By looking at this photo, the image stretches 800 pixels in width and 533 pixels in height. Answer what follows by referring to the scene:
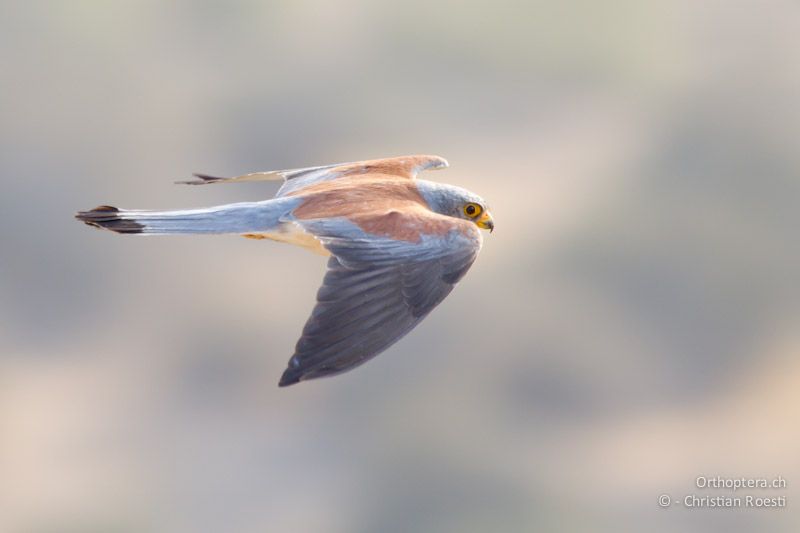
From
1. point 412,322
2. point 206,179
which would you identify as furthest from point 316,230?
point 206,179

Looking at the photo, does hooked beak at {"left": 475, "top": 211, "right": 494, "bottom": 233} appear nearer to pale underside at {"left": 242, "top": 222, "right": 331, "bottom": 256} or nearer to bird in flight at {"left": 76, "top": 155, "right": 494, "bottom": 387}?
bird in flight at {"left": 76, "top": 155, "right": 494, "bottom": 387}

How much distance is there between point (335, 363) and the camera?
10.4ft

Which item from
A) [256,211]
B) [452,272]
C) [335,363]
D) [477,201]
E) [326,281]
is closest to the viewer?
[335,363]

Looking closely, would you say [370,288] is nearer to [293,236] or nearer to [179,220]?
[293,236]

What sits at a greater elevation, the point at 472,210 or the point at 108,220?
the point at 108,220

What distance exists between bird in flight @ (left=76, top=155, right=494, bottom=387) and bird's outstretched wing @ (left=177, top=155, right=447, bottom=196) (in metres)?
0.27

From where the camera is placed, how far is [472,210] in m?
4.35

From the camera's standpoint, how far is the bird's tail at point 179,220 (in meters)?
3.62

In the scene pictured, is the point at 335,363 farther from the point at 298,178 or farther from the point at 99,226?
the point at 298,178

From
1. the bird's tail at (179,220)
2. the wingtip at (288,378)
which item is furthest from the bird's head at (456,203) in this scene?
the wingtip at (288,378)

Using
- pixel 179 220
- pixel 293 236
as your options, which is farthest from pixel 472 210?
pixel 179 220

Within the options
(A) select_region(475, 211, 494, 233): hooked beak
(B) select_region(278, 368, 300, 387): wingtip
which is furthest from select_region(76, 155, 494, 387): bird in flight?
(A) select_region(475, 211, 494, 233): hooked beak

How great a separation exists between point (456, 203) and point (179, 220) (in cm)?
116

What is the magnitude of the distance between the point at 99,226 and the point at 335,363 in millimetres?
1035
